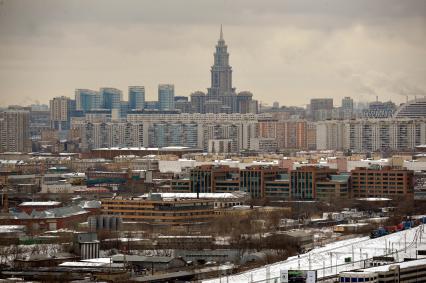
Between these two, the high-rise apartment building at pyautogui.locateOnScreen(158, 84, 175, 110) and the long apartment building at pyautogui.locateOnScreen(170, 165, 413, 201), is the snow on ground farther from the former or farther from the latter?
the high-rise apartment building at pyautogui.locateOnScreen(158, 84, 175, 110)

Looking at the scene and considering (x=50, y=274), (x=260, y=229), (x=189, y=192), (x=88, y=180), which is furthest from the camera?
(x=88, y=180)

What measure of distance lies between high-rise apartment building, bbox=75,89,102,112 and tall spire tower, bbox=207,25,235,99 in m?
5.19

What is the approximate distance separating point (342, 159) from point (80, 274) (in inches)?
886

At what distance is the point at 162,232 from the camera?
28.0 m

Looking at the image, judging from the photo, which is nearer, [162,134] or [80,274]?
[80,274]

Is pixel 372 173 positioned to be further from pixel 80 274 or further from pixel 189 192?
pixel 80 274

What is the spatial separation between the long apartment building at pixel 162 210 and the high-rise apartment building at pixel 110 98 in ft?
156

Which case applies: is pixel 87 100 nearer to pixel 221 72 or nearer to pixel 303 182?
pixel 221 72

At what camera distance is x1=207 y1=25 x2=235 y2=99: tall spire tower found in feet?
267

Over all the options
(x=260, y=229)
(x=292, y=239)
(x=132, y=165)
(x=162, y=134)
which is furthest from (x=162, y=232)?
(x=162, y=134)

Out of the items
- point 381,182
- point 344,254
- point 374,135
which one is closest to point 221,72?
point 374,135

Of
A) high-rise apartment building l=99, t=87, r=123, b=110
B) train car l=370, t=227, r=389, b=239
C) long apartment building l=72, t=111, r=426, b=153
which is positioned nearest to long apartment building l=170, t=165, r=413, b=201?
train car l=370, t=227, r=389, b=239

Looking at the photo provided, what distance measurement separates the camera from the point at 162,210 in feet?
100.0

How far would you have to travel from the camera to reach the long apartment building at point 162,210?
30.2 m
